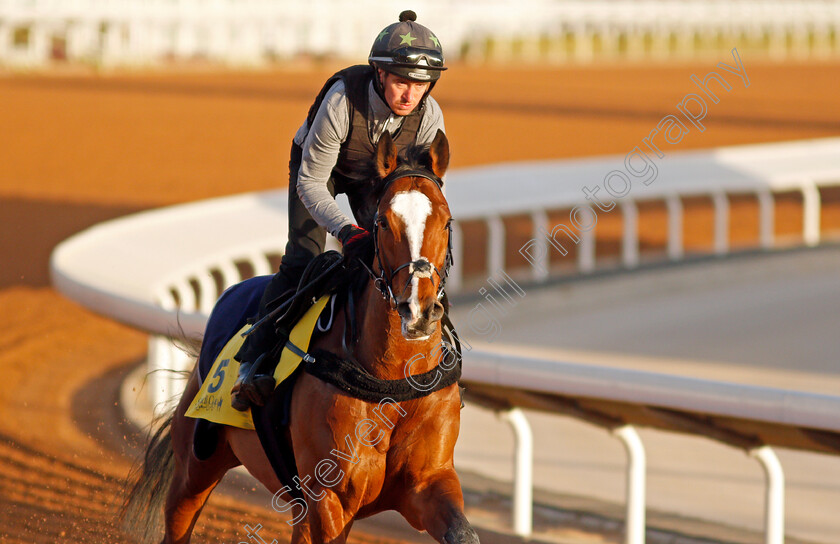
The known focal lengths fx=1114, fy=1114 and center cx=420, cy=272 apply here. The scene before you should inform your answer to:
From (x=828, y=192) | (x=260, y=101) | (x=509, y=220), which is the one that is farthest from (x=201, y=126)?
(x=828, y=192)

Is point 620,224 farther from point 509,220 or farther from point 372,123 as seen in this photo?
point 372,123

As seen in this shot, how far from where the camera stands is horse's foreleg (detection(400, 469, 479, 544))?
284cm

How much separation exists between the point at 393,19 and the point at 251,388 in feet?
106

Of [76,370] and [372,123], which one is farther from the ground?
[372,123]

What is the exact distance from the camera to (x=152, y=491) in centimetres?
413

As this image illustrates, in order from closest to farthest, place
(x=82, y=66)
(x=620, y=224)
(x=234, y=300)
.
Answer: (x=234, y=300) < (x=620, y=224) < (x=82, y=66)

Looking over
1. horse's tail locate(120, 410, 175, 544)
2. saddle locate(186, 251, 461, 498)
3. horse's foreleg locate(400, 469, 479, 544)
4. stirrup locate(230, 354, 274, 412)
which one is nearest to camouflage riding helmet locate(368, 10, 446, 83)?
saddle locate(186, 251, 461, 498)

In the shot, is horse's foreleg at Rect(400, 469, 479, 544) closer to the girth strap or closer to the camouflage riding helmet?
→ the girth strap

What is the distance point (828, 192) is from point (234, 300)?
42.9 feet

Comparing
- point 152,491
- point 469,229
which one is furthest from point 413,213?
point 469,229

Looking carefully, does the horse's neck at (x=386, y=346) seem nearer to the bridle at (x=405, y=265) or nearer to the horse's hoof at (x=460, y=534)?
the bridle at (x=405, y=265)

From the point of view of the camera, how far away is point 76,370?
7016 mm

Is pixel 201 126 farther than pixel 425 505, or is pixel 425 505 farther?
pixel 201 126

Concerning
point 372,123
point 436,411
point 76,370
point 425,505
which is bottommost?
point 76,370
